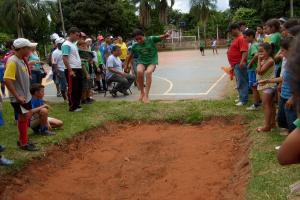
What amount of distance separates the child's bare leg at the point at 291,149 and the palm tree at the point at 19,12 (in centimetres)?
4584

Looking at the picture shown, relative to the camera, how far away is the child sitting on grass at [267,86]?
23.1 feet

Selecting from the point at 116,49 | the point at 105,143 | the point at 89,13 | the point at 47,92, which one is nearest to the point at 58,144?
the point at 105,143

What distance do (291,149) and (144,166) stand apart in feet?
16.5

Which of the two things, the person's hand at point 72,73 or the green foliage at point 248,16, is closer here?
the person's hand at point 72,73

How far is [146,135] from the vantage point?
28.1ft

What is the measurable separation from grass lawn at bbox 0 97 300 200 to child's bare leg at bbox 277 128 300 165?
2.52 m

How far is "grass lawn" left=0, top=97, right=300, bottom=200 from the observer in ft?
16.0

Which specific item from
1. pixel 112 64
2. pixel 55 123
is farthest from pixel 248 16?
pixel 55 123

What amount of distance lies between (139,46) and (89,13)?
141ft

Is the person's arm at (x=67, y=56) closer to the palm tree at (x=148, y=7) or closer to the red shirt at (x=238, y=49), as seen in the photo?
the red shirt at (x=238, y=49)

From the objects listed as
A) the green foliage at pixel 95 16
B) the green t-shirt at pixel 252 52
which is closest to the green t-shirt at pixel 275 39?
the green t-shirt at pixel 252 52

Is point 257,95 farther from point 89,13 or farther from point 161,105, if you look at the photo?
point 89,13

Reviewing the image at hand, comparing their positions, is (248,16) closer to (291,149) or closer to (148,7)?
(148,7)

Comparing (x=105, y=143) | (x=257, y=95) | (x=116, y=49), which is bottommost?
(x=105, y=143)
